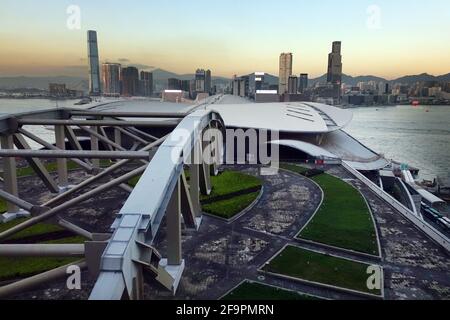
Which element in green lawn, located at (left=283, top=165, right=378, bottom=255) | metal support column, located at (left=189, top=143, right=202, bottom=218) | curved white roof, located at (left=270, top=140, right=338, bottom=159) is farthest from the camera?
curved white roof, located at (left=270, top=140, right=338, bottom=159)

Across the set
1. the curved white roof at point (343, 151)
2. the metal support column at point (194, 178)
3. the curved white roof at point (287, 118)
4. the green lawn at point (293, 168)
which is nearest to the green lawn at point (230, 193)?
the metal support column at point (194, 178)

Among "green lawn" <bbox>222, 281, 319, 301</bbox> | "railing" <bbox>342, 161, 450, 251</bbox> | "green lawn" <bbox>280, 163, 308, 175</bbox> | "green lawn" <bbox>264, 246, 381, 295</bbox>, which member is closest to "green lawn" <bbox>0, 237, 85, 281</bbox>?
"green lawn" <bbox>222, 281, 319, 301</bbox>

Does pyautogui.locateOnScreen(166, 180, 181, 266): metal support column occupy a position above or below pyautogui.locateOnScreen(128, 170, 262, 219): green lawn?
above

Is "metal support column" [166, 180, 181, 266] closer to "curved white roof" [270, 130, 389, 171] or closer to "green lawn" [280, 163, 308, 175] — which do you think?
"green lawn" [280, 163, 308, 175]

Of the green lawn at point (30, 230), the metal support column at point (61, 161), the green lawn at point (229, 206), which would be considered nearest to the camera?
the green lawn at point (30, 230)

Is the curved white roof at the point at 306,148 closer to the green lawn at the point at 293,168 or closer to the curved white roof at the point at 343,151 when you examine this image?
the curved white roof at the point at 343,151
